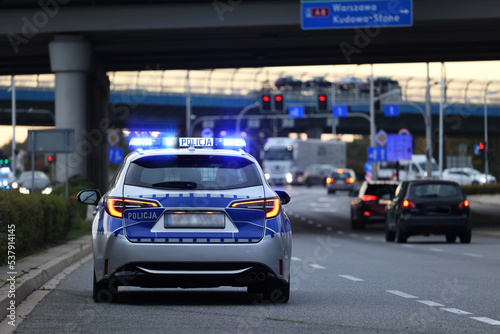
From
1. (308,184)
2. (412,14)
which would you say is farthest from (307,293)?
(308,184)

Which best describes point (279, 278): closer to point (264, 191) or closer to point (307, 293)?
point (264, 191)

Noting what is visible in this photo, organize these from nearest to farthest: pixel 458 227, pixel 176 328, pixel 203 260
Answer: pixel 176 328 → pixel 203 260 → pixel 458 227

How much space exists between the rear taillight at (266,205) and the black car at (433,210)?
16.6 metres

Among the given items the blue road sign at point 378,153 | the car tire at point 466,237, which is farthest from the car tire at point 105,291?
the blue road sign at point 378,153

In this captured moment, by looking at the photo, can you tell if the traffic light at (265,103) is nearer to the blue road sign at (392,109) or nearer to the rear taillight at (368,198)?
the rear taillight at (368,198)

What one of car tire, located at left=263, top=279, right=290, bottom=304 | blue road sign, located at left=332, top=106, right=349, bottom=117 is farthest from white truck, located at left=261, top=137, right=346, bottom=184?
car tire, located at left=263, top=279, right=290, bottom=304

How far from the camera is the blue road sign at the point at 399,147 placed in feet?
186

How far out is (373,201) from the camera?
37.2 meters

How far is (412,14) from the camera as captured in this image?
32156 millimetres

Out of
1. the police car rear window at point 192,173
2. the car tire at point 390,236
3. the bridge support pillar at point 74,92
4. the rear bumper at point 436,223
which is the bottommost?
the car tire at point 390,236

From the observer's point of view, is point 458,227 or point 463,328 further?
point 458,227

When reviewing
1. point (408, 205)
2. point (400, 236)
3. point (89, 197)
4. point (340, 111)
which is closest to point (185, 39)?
point (400, 236)

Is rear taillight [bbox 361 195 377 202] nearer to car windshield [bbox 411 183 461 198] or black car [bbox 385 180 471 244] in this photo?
black car [bbox 385 180 471 244]

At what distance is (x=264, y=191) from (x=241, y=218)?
39 centimetres
